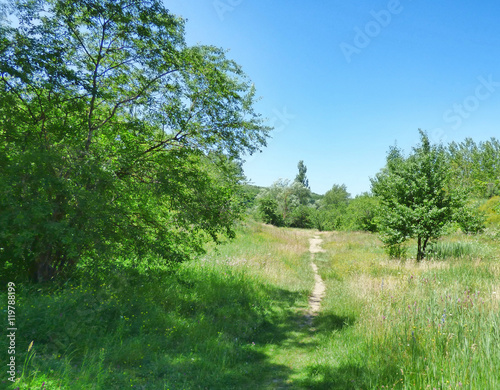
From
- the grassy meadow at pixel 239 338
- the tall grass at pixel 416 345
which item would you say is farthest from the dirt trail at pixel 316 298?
the tall grass at pixel 416 345

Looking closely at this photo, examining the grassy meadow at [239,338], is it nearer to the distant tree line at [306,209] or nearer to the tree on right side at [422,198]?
the tree on right side at [422,198]

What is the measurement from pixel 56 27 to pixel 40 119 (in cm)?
197

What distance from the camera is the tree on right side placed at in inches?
433

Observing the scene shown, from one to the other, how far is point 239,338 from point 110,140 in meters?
5.64

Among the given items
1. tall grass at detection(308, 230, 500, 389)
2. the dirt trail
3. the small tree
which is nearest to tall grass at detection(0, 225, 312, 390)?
the dirt trail

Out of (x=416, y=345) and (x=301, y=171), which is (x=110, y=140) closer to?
(x=416, y=345)

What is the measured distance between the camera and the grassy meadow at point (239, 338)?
3373 millimetres

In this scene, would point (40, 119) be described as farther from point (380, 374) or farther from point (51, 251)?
point (380, 374)

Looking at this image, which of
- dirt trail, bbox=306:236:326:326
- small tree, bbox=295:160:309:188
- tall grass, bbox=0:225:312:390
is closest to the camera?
tall grass, bbox=0:225:312:390

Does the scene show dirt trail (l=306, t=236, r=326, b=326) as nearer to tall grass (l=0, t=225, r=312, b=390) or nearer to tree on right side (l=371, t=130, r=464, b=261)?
tall grass (l=0, t=225, r=312, b=390)

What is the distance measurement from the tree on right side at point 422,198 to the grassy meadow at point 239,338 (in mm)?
3546

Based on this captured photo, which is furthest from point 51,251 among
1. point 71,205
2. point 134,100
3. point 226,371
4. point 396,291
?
point 396,291

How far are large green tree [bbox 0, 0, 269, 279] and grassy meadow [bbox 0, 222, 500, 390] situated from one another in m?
1.07

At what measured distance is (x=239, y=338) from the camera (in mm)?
5922
